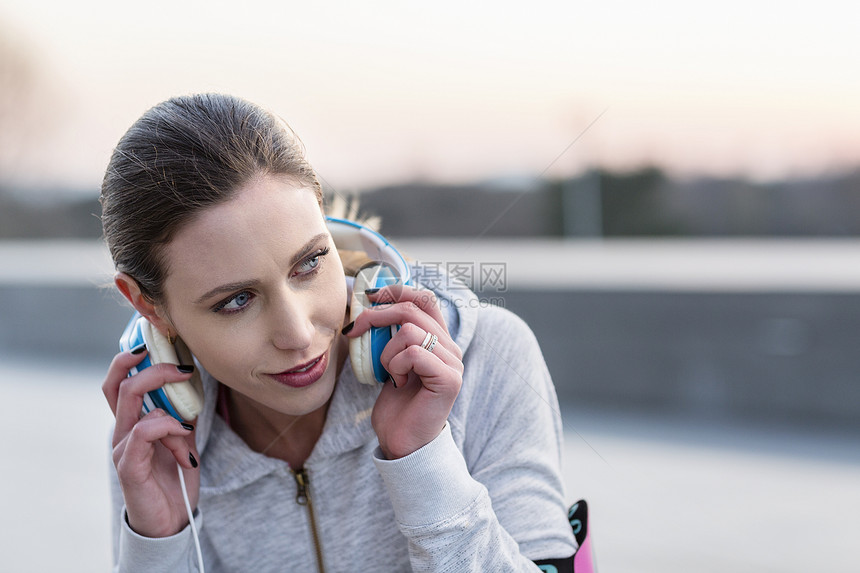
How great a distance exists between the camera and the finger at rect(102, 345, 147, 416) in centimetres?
132

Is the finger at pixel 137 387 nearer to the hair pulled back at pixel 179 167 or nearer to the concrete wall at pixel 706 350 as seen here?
the hair pulled back at pixel 179 167

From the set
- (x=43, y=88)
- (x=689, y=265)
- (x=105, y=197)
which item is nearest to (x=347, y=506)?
(x=105, y=197)

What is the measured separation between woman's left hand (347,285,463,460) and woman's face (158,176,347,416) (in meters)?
0.08

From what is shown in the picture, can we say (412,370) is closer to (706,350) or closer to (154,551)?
(154,551)

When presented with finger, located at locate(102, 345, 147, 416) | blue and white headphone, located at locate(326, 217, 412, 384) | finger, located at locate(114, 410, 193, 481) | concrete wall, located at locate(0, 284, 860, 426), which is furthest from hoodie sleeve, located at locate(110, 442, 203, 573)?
concrete wall, located at locate(0, 284, 860, 426)

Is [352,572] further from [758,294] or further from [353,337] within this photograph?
[758,294]

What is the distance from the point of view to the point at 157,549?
1.29 metres

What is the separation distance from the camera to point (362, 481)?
4.46 ft

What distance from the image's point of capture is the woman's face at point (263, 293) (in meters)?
1.13

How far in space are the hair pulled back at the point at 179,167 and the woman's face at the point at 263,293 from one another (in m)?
0.02

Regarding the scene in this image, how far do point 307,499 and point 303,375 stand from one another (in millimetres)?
279

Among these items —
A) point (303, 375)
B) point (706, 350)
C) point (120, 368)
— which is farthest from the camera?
point (706, 350)

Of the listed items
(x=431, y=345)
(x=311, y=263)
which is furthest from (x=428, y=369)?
(x=311, y=263)

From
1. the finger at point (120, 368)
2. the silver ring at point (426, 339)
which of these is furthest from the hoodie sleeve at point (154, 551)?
the silver ring at point (426, 339)
